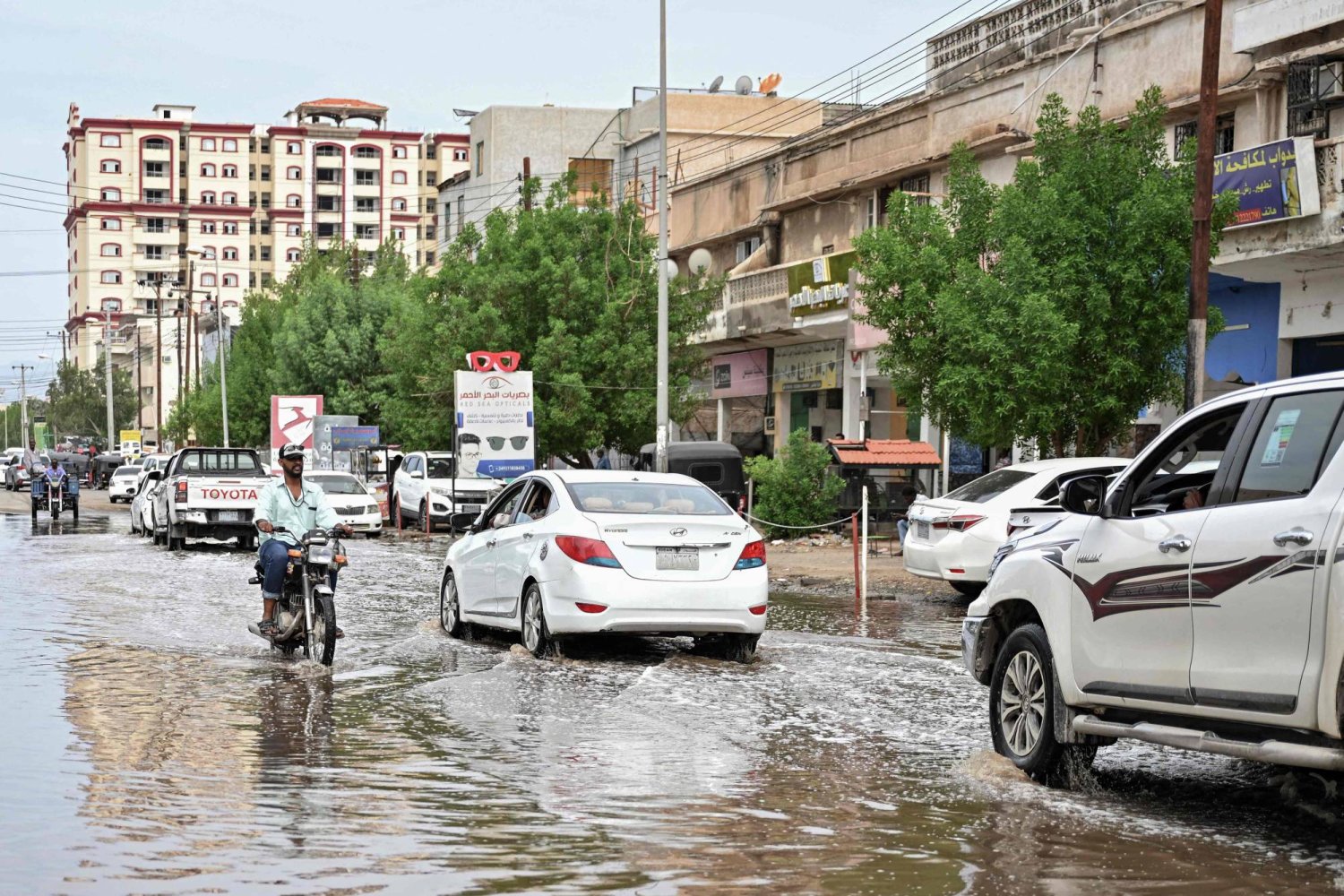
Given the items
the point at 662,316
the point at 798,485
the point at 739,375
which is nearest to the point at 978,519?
the point at 798,485

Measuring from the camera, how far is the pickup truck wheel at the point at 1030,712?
8.30 meters

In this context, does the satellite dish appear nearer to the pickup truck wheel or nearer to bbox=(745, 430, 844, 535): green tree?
bbox=(745, 430, 844, 535): green tree

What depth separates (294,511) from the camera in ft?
45.5

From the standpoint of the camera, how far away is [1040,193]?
23594mm

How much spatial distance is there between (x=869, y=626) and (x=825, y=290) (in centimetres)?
2080

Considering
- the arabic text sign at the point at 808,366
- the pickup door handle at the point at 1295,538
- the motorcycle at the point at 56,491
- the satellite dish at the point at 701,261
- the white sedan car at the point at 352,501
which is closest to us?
the pickup door handle at the point at 1295,538

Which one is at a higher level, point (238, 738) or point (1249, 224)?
point (1249, 224)

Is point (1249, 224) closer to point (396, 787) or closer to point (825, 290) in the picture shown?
point (825, 290)

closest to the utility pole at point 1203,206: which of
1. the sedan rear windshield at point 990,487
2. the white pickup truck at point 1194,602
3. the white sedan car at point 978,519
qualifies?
the white sedan car at point 978,519

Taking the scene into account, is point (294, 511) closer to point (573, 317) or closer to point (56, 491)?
point (573, 317)

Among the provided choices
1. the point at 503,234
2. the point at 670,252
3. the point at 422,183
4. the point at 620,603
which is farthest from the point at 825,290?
the point at 422,183

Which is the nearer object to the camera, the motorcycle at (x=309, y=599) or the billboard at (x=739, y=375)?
the motorcycle at (x=309, y=599)

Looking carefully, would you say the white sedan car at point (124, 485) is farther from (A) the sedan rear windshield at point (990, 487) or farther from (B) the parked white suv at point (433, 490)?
(A) the sedan rear windshield at point (990, 487)

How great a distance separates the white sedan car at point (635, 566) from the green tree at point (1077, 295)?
31.2 ft
